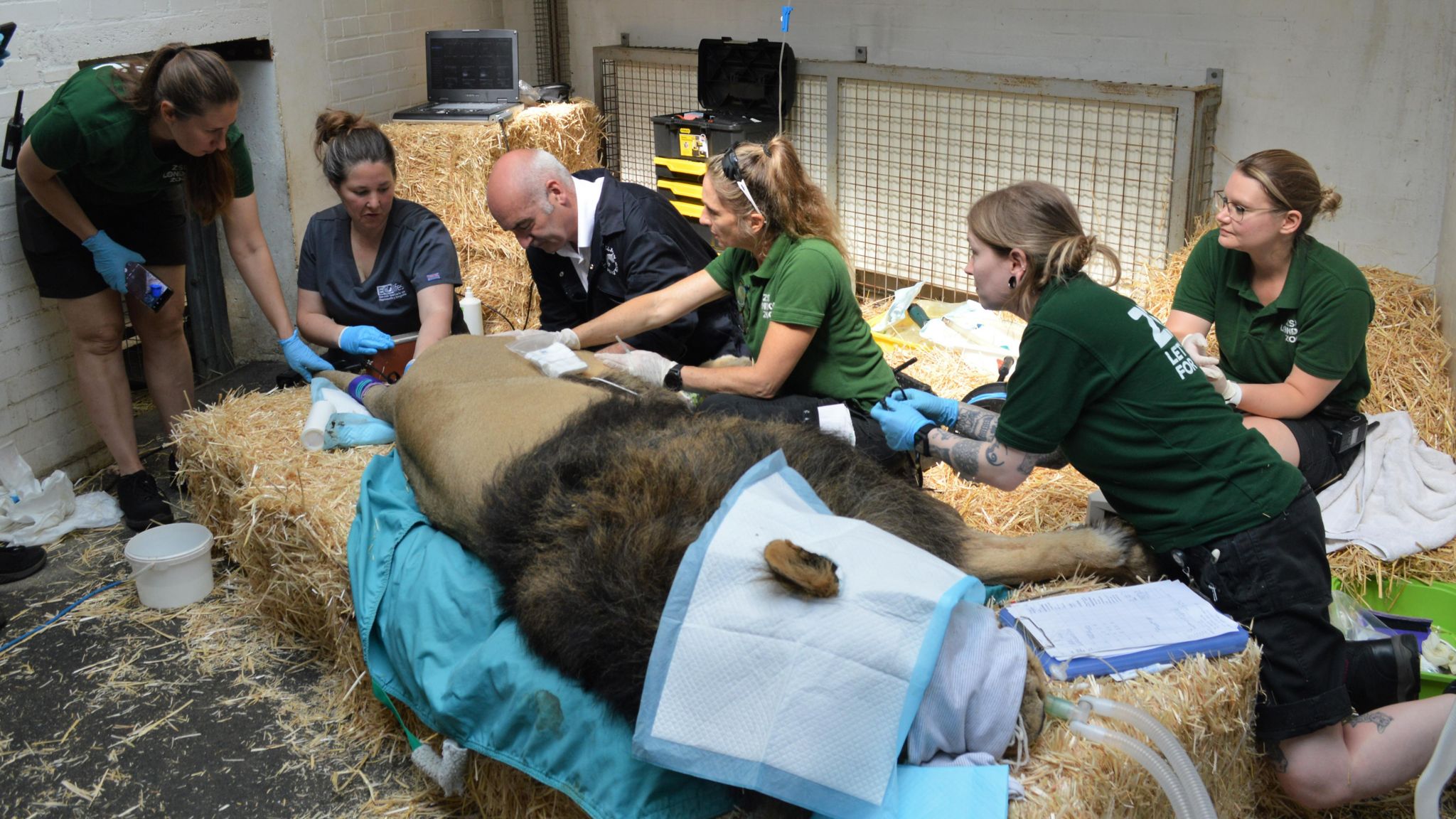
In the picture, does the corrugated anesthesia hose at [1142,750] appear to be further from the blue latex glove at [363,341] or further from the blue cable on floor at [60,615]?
the blue cable on floor at [60,615]

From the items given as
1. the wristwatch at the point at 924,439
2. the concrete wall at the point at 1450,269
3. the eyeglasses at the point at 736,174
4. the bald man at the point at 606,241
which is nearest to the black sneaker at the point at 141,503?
the bald man at the point at 606,241

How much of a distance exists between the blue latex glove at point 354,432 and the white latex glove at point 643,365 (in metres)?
0.62

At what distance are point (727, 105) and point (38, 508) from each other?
3489 millimetres

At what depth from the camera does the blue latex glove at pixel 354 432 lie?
9.80 ft

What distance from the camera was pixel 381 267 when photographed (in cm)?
365

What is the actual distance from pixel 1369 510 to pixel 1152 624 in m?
Result: 1.10

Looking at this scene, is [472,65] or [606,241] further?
[472,65]

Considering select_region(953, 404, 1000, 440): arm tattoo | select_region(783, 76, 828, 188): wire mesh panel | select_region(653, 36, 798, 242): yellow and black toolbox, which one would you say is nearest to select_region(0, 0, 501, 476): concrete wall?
select_region(653, 36, 798, 242): yellow and black toolbox

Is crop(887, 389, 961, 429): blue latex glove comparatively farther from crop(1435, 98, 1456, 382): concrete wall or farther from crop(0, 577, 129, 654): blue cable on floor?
crop(0, 577, 129, 654): blue cable on floor

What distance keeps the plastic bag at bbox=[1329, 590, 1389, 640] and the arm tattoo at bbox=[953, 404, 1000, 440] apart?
784 millimetres

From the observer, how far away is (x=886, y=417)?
8.10ft

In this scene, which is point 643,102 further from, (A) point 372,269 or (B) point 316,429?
(B) point 316,429

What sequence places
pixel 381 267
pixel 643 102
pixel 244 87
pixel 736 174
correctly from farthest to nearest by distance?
pixel 643 102, pixel 244 87, pixel 381 267, pixel 736 174

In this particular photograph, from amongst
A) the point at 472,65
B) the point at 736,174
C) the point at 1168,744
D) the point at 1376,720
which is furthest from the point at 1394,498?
the point at 472,65
